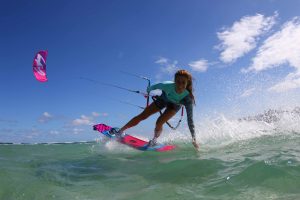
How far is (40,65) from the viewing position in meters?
9.77

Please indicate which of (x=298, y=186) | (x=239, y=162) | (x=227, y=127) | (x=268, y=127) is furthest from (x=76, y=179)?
(x=268, y=127)

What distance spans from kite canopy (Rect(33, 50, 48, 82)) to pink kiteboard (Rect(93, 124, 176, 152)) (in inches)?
87.5

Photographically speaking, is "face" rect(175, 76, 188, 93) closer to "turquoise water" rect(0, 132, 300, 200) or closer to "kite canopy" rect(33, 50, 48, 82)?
"turquoise water" rect(0, 132, 300, 200)

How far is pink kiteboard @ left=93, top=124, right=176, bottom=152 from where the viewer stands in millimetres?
8795

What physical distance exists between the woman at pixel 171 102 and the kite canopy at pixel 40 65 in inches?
109

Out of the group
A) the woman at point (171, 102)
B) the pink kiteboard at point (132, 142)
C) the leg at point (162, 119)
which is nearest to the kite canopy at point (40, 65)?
the pink kiteboard at point (132, 142)

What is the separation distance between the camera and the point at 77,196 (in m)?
4.04

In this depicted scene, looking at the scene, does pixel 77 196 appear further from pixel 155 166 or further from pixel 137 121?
pixel 137 121

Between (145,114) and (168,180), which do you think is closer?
(168,180)

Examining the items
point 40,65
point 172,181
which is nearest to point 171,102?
point 40,65

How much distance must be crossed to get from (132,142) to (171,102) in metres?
1.72

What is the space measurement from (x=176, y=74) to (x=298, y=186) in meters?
4.54

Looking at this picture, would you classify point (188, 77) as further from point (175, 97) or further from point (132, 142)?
point (132, 142)

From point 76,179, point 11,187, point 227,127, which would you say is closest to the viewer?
point 11,187
